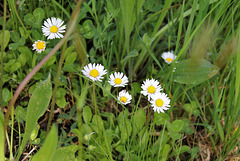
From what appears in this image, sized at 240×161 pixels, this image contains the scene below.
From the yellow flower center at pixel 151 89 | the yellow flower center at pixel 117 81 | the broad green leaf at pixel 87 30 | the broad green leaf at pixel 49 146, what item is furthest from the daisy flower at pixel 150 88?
the broad green leaf at pixel 49 146

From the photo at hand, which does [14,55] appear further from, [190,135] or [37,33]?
[190,135]

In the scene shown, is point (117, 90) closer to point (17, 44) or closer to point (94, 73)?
point (94, 73)

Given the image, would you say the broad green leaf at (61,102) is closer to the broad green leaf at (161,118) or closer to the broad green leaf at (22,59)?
the broad green leaf at (22,59)

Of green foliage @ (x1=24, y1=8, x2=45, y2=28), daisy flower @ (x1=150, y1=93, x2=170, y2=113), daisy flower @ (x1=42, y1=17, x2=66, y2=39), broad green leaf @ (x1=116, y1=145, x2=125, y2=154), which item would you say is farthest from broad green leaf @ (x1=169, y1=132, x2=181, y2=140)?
green foliage @ (x1=24, y1=8, x2=45, y2=28)

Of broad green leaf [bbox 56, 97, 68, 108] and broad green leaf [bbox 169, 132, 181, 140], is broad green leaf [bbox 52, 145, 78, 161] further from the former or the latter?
broad green leaf [bbox 169, 132, 181, 140]

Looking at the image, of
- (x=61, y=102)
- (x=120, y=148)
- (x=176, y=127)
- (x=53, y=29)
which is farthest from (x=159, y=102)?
(x=53, y=29)

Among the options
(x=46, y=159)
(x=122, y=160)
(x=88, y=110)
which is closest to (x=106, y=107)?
(x=88, y=110)
